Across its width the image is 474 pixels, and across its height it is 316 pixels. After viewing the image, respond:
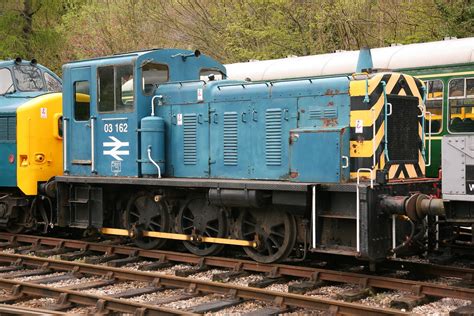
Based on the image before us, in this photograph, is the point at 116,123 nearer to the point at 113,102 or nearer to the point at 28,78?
the point at 113,102

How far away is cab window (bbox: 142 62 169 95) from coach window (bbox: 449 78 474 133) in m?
5.31

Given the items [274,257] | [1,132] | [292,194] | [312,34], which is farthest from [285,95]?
[312,34]

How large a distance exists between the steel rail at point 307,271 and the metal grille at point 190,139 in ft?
4.86

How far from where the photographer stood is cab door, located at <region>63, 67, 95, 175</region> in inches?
406

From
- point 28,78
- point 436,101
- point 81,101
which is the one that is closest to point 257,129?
point 81,101

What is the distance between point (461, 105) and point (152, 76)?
5666 mm

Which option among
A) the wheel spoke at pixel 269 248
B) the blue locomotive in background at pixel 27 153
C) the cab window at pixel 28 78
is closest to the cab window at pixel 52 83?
the cab window at pixel 28 78

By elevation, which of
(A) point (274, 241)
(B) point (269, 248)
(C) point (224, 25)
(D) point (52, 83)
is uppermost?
(C) point (224, 25)

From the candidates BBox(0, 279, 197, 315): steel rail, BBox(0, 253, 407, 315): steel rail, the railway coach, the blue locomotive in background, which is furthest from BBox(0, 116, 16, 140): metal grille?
the railway coach

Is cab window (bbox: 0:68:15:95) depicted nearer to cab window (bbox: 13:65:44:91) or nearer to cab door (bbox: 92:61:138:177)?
cab window (bbox: 13:65:44:91)

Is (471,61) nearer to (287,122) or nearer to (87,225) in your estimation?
(287,122)

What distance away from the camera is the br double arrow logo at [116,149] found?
32.3ft

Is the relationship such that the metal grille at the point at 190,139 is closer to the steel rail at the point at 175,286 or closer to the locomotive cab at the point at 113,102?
the locomotive cab at the point at 113,102

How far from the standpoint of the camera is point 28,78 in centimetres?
1234
